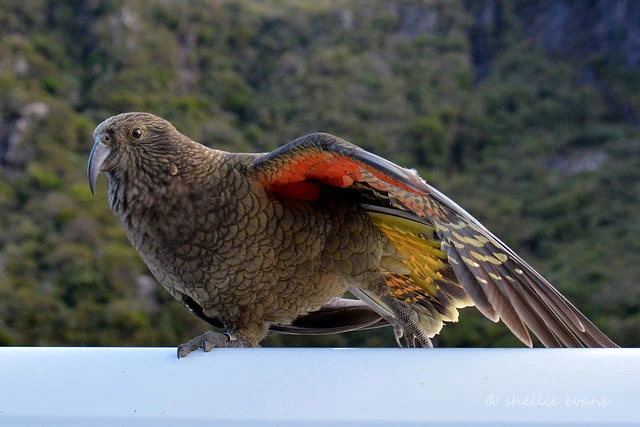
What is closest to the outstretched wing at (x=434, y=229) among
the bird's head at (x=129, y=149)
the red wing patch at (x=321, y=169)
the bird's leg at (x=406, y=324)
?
the red wing patch at (x=321, y=169)

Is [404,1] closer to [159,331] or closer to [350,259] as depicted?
[159,331]

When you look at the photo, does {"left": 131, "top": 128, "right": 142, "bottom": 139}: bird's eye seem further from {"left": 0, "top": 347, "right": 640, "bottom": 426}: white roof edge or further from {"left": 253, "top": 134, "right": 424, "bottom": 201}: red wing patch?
{"left": 0, "top": 347, "right": 640, "bottom": 426}: white roof edge

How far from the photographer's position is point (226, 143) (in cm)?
1466

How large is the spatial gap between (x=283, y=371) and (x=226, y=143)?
44.0 feet

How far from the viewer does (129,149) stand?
8.14ft

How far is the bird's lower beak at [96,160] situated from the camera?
2.39m

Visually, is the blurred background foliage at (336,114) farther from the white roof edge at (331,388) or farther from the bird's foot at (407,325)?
the white roof edge at (331,388)

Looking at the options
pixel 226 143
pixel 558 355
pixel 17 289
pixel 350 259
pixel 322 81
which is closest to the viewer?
pixel 558 355

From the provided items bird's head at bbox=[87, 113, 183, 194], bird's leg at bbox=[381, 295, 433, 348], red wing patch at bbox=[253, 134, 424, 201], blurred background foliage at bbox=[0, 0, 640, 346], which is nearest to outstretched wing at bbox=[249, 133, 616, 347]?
red wing patch at bbox=[253, 134, 424, 201]

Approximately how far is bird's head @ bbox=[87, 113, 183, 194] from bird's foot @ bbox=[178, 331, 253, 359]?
1.97 feet

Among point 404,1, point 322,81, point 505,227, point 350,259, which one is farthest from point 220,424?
point 404,1

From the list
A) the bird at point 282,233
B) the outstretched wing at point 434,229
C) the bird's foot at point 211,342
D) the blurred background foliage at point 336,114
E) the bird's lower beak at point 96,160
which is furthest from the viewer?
the blurred background foliage at point 336,114

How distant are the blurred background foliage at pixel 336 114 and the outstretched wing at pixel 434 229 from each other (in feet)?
32.2

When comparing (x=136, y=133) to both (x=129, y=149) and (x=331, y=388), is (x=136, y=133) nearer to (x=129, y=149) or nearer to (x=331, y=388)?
(x=129, y=149)
